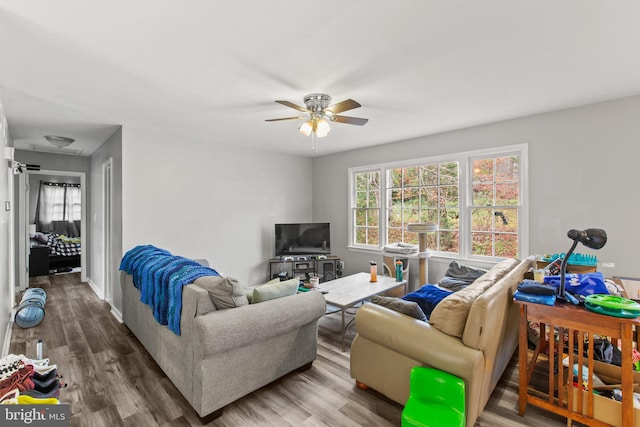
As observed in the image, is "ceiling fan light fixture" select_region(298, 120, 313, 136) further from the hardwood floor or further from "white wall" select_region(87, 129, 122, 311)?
"white wall" select_region(87, 129, 122, 311)

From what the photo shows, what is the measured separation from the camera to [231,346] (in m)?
1.97

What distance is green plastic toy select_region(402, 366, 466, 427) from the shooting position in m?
1.63

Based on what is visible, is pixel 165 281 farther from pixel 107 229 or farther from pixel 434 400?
pixel 107 229

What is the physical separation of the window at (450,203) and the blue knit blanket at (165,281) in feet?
11.2

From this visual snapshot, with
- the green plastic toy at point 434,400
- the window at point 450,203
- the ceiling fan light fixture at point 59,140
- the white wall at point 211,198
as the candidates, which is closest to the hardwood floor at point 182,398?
the green plastic toy at point 434,400

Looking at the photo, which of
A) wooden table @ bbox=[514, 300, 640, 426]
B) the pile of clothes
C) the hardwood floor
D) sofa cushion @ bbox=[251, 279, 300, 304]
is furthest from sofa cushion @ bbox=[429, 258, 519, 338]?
the pile of clothes

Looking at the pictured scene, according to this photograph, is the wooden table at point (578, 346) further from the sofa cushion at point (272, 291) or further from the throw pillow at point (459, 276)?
the sofa cushion at point (272, 291)

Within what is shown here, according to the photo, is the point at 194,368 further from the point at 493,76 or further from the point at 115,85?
the point at 493,76

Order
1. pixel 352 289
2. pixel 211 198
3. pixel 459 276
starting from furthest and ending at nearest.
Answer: pixel 211 198
pixel 459 276
pixel 352 289

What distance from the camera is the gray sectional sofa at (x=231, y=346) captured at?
75.4 inches

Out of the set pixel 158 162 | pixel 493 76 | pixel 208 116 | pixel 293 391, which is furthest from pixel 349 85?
pixel 158 162

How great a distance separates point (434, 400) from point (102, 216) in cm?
525

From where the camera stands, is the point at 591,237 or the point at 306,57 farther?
the point at 306,57

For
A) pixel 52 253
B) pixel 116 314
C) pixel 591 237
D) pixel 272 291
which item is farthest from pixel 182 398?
pixel 52 253
